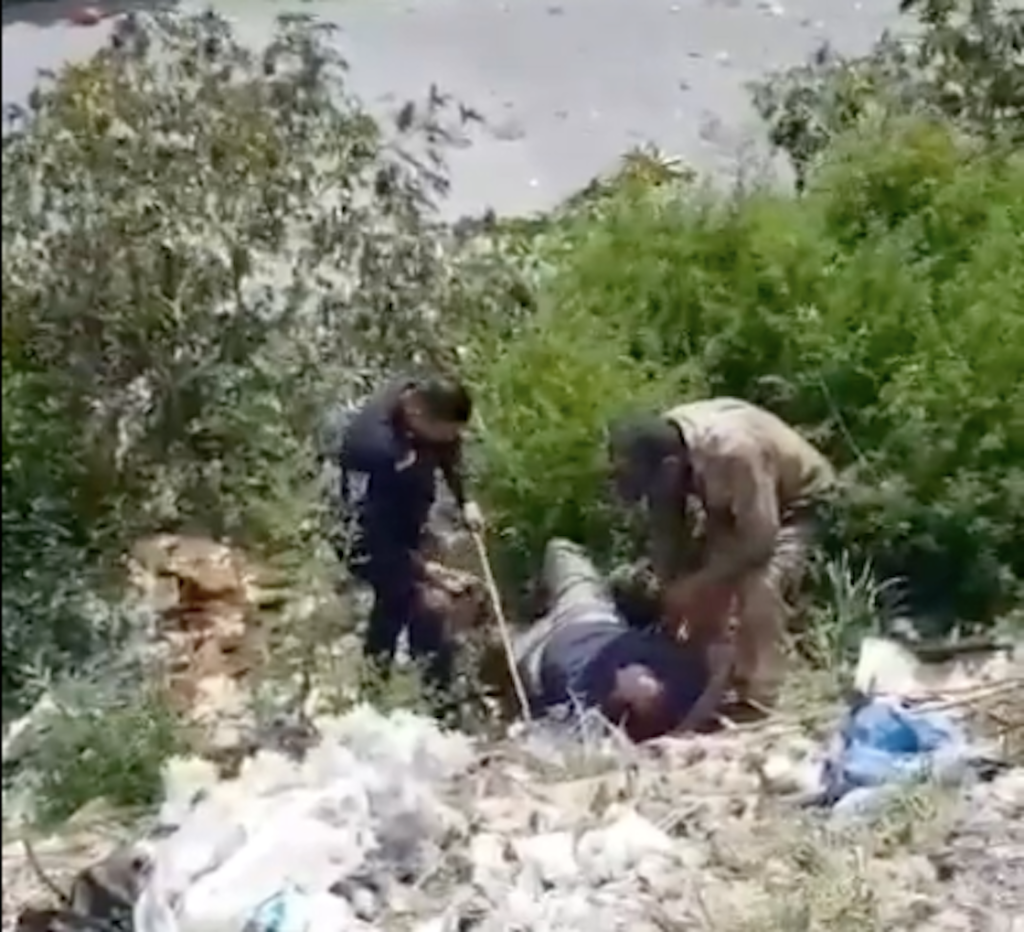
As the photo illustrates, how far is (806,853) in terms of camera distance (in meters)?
1.74

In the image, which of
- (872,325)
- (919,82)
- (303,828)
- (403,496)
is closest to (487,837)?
(303,828)

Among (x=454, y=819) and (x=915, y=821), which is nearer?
(x=454, y=819)

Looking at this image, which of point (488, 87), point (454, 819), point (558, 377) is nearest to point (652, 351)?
point (558, 377)

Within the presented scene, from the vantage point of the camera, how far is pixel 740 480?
1.72m

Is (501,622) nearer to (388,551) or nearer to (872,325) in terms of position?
(388,551)

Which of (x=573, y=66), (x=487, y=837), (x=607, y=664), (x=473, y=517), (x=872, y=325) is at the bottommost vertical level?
(x=487, y=837)

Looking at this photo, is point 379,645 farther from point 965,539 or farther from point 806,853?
point 965,539

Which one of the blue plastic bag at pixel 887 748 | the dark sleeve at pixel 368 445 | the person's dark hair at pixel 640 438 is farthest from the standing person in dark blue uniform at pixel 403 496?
the blue plastic bag at pixel 887 748

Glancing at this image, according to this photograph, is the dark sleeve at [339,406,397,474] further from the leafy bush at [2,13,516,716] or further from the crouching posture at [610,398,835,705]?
the crouching posture at [610,398,835,705]

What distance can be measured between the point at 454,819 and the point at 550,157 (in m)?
0.45

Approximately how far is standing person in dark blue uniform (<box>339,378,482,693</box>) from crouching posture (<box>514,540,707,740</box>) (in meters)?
0.07

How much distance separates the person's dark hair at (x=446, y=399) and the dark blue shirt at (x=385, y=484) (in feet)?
0.05

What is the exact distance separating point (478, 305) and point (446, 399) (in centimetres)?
7

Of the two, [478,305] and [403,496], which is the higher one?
[478,305]
